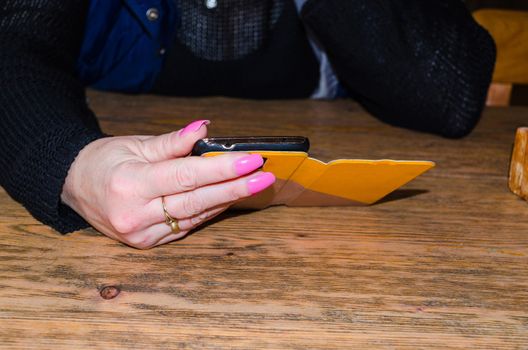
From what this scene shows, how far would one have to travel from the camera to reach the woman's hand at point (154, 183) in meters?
0.62

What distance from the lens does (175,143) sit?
2.17 feet

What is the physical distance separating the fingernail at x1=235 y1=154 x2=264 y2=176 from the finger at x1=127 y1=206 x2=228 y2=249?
76 millimetres

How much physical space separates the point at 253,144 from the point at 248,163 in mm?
22

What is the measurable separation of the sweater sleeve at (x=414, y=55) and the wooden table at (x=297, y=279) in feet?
0.77

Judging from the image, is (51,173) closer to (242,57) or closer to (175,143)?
(175,143)

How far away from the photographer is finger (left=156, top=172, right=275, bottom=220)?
63 centimetres

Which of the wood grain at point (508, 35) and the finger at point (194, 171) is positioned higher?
the finger at point (194, 171)

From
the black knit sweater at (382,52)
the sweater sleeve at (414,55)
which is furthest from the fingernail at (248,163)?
the sweater sleeve at (414,55)

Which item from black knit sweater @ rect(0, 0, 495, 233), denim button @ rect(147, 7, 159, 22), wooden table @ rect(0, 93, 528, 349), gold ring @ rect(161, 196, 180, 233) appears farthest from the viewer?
denim button @ rect(147, 7, 159, 22)

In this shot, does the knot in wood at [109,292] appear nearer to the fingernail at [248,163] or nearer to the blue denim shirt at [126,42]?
the fingernail at [248,163]

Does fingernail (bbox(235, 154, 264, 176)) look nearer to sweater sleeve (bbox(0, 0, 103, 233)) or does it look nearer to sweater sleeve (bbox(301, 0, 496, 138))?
sweater sleeve (bbox(0, 0, 103, 233))

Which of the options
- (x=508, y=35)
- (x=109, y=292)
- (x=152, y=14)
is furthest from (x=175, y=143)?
(x=508, y=35)

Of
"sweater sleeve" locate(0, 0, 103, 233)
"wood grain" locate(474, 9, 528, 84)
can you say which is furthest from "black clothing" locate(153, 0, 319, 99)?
"wood grain" locate(474, 9, 528, 84)

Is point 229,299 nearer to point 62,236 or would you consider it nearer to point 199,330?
point 199,330
